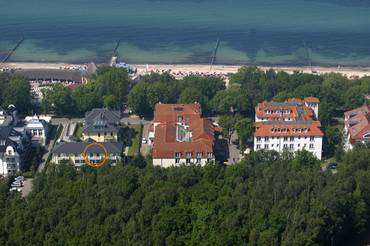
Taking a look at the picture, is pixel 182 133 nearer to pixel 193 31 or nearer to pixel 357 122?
pixel 357 122

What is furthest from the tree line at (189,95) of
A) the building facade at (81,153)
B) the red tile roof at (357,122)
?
the building facade at (81,153)

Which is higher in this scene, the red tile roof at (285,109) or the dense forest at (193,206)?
the red tile roof at (285,109)

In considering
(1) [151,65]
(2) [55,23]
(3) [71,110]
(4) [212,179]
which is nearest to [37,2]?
(2) [55,23]

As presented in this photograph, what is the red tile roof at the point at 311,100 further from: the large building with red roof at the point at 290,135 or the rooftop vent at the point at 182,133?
the rooftop vent at the point at 182,133

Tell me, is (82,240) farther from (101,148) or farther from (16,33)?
(16,33)

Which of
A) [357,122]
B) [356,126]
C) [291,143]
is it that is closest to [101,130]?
[291,143]

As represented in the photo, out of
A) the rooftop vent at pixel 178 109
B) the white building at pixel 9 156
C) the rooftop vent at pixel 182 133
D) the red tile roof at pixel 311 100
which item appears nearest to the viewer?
the white building at pixel 9 156

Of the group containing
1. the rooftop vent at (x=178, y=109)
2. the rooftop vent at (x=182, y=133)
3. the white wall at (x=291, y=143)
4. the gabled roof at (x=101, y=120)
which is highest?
the rooftop vent at (x=178, y=109)

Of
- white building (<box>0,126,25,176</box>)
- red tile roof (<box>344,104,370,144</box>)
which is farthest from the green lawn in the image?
red tile roof (<box>344,104,370,144</box>)
